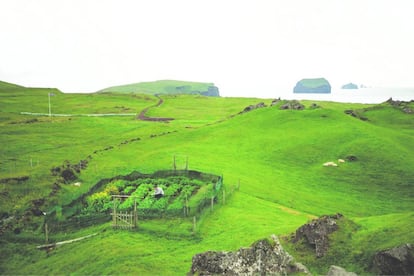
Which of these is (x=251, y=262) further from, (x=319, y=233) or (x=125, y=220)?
(x=125, y=220)

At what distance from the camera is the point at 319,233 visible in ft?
75.1

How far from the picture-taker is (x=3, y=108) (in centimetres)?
16950

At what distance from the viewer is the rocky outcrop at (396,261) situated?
58.4ft

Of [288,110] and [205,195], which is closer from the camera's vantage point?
[205,195]

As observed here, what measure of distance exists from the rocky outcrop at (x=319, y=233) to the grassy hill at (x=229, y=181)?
0.62 meters

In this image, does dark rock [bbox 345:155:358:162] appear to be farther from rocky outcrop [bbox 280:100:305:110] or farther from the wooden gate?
the wooden gate

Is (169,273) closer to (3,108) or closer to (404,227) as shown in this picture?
(404,227)

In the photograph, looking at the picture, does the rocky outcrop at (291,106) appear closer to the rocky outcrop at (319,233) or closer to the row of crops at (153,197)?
the row of crops at (153,197)

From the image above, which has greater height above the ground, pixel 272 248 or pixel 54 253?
pixel 272 248

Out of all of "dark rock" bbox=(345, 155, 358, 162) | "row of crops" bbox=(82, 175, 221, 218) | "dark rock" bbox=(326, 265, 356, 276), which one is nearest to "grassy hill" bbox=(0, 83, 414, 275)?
"dark rock" bbox=(345, 155, 358, 162)

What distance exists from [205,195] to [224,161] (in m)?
26.1

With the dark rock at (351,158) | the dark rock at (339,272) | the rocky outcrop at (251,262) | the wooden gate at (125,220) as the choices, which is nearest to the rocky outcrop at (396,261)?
the dark rock at (339,272)

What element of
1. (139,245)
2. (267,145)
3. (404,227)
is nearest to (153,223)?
(139,245)

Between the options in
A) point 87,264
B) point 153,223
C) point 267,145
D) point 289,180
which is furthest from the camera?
point 267,145
